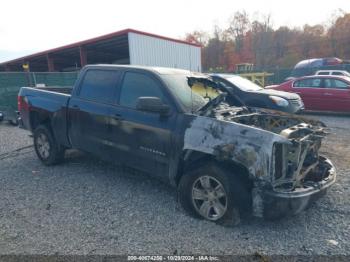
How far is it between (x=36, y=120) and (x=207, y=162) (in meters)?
4.09

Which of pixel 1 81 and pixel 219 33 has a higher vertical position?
pixel 219 33

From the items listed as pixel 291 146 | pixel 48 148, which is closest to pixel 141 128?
pixel 291 146

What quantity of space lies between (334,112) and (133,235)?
34.5 ft

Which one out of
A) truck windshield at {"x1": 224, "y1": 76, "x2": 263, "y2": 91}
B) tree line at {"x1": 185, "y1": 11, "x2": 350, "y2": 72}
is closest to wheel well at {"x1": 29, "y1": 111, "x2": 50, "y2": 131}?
truck windshield at {"x1": 224, "y1": 76, "x2": 263, "y2": 91}

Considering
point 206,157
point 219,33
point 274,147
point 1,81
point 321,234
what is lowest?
point 321,234

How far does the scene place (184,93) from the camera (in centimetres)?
400

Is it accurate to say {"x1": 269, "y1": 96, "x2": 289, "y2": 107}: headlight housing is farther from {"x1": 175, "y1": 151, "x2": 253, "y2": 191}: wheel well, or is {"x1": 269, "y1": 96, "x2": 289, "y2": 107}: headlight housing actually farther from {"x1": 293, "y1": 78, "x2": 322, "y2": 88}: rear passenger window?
{"x1": 175, "y1": 151, "x2": 253, "y2": 191}: wheel well

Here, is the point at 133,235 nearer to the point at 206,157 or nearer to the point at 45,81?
the point at 206,157

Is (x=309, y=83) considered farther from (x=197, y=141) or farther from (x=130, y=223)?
(x=130, y=223)

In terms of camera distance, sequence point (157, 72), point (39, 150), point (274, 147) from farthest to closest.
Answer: point (39, 150) < point (157, 72) < point (274, 147)

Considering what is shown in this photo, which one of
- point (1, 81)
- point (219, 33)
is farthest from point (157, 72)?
point (219, 33)

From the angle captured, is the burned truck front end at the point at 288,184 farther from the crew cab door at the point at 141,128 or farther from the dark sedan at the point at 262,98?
the dark sedan at the point at 262,98

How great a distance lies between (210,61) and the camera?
58344 mm

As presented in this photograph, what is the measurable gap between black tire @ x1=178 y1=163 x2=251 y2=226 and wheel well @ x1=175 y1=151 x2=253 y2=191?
6cm
